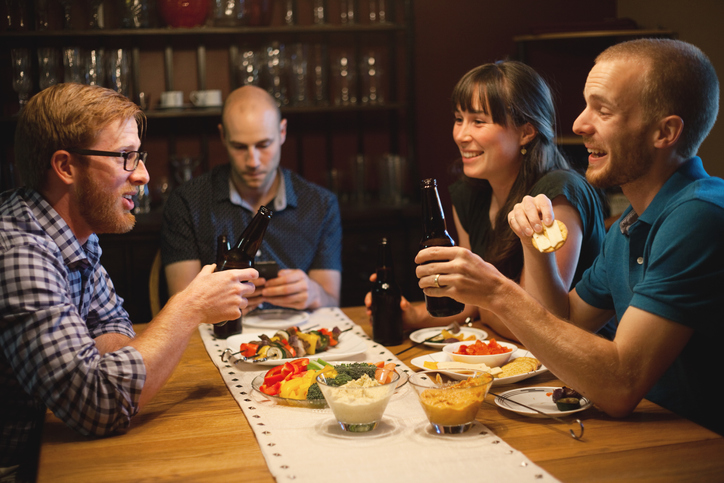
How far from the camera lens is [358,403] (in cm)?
128

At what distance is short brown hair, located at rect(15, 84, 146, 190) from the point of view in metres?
1.58

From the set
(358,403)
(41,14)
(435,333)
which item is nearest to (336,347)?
(435,333)

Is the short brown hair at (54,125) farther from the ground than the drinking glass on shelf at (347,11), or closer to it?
closer to it

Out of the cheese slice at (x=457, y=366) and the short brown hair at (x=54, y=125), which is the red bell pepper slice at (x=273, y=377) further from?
the short brown hair at (x=54, y=125)

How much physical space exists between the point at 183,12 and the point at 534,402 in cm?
319

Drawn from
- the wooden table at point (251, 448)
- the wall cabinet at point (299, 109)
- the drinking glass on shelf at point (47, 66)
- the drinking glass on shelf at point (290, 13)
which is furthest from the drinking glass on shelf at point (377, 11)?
the wooden table at point (251, 448)

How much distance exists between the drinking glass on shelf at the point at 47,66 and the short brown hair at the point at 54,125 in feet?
7.60

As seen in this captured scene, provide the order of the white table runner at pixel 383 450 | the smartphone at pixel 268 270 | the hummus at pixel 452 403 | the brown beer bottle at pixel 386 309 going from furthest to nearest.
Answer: the smartphone at pixel 268 270 < the brown beer bottle at pixel 386 309 < the hummus at pixel 452 403 < the white table runner at pixel 383 450

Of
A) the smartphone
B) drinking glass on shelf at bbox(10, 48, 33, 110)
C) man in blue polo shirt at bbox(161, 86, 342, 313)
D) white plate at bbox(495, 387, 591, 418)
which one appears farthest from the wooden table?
drinking glass on shelf at bbox(10, 48, 33, 110)

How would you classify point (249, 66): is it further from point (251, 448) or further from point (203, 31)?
point (251, 448)

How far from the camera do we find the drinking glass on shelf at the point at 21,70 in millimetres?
3643

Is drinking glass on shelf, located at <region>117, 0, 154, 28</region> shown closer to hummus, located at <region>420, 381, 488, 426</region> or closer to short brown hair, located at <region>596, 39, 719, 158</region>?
short brown hair, located at <region>596, 39, 719, 158</region>

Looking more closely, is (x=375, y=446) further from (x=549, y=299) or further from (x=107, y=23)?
(x=107, y=23)

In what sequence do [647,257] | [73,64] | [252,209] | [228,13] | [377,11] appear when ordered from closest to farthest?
1. [647,257]
2. [252,209]
3. [73,64]
4. [228,13]
5. [377,11]
